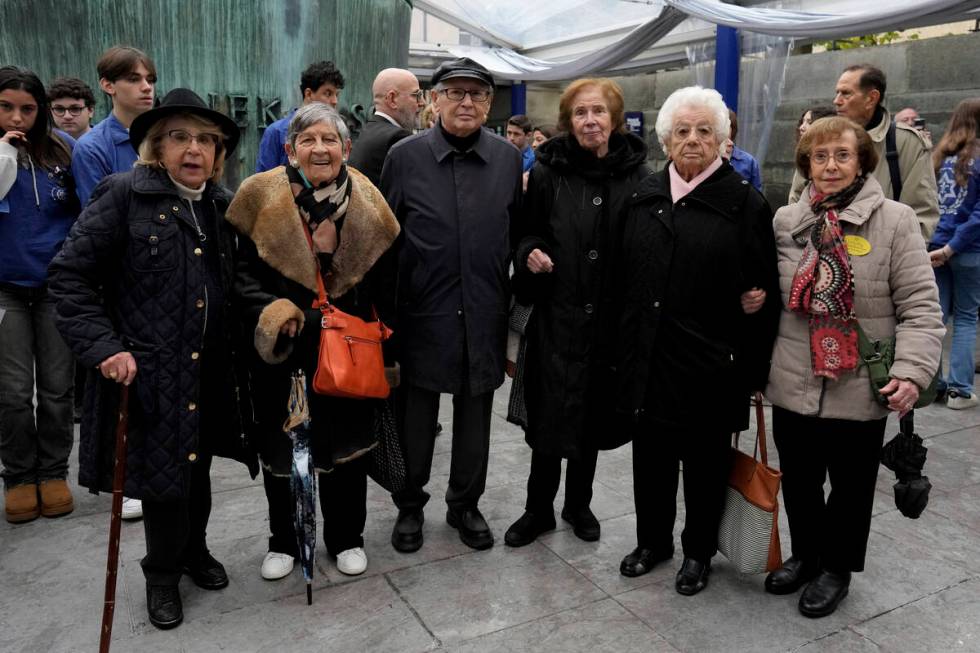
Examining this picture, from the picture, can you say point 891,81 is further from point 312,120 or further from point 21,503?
point 21,503

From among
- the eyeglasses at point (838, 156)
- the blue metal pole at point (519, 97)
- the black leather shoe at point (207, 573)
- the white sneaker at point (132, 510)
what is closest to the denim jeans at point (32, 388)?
the white sneaker at point (132, 510)

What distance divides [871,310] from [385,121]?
2739 millimetres

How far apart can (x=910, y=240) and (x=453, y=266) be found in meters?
1.67

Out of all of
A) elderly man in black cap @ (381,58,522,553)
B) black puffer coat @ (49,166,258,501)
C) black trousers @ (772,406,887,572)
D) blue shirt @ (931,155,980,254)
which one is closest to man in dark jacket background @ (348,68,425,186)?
elderly man in black cap @ (381,58,522,553)

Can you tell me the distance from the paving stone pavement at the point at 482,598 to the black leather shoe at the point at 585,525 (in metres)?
0.05

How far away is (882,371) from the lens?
289 cm

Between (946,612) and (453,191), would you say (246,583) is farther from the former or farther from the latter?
(946,612)

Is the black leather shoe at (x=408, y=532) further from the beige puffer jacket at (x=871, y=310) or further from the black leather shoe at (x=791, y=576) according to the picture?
the beige puffer jacket at (x=871, y=310)

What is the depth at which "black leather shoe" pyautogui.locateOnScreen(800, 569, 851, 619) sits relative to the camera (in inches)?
121

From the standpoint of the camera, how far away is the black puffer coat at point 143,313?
2789 mm

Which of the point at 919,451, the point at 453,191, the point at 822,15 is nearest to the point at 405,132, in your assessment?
the point at 453,191

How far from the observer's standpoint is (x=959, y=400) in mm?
5711

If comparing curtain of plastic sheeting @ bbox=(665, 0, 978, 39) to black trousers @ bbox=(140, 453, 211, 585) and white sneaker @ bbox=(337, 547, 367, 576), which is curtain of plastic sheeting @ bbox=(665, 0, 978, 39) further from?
black trousers @ bbox=(140, 453, 211, 585)

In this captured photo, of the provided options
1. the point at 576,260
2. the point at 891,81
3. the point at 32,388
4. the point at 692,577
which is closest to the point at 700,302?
the point at 576,260
